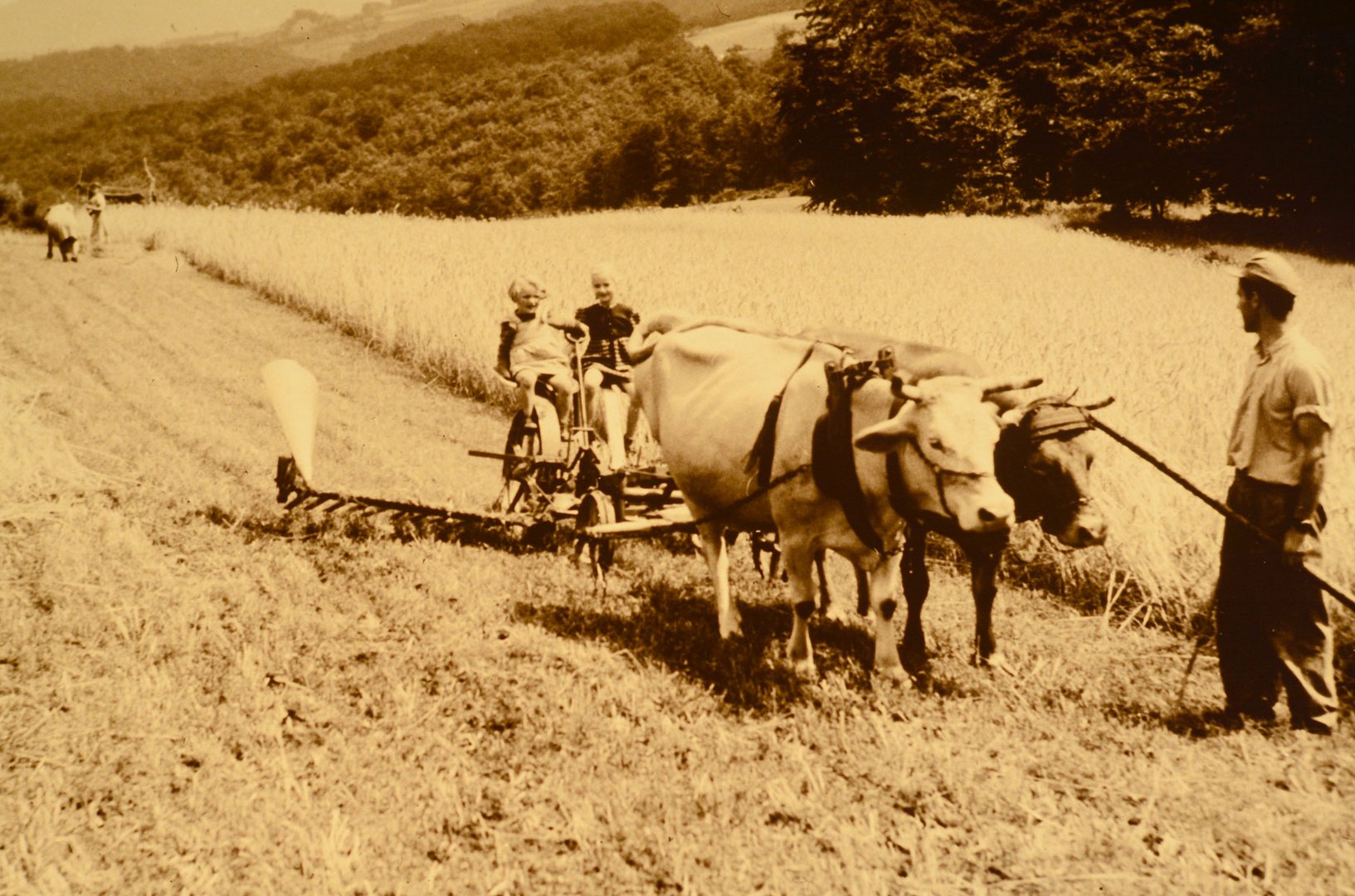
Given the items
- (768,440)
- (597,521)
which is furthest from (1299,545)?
(597,521)

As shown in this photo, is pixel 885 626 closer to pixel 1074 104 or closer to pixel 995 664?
pixel 995 664

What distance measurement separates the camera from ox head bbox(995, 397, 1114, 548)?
4.86 m

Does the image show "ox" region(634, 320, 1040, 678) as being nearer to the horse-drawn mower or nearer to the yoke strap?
the yoke strap

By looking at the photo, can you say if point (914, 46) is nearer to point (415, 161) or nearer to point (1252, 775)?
point (415, 161)

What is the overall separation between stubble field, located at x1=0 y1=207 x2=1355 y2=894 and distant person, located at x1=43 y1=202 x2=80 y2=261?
16916 millimetres

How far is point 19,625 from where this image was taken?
573cm

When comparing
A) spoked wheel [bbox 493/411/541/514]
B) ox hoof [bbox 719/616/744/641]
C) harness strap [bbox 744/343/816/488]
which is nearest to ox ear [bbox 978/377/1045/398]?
harness strap [bbox 744/343/816/488]

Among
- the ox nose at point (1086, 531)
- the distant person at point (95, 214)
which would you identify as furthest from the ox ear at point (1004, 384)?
the distant person at point (95, 214)

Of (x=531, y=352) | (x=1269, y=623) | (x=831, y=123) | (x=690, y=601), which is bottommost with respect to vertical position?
(x=690, y=601)

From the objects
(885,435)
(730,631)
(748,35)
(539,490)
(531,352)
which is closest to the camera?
(885,435)

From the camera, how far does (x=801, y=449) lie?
5.07 m

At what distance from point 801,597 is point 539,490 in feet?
9.99

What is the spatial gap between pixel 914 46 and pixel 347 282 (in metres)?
35.4

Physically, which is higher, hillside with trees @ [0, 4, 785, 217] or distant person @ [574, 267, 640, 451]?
hillside with trees @ [0, 4, 785, 217]
